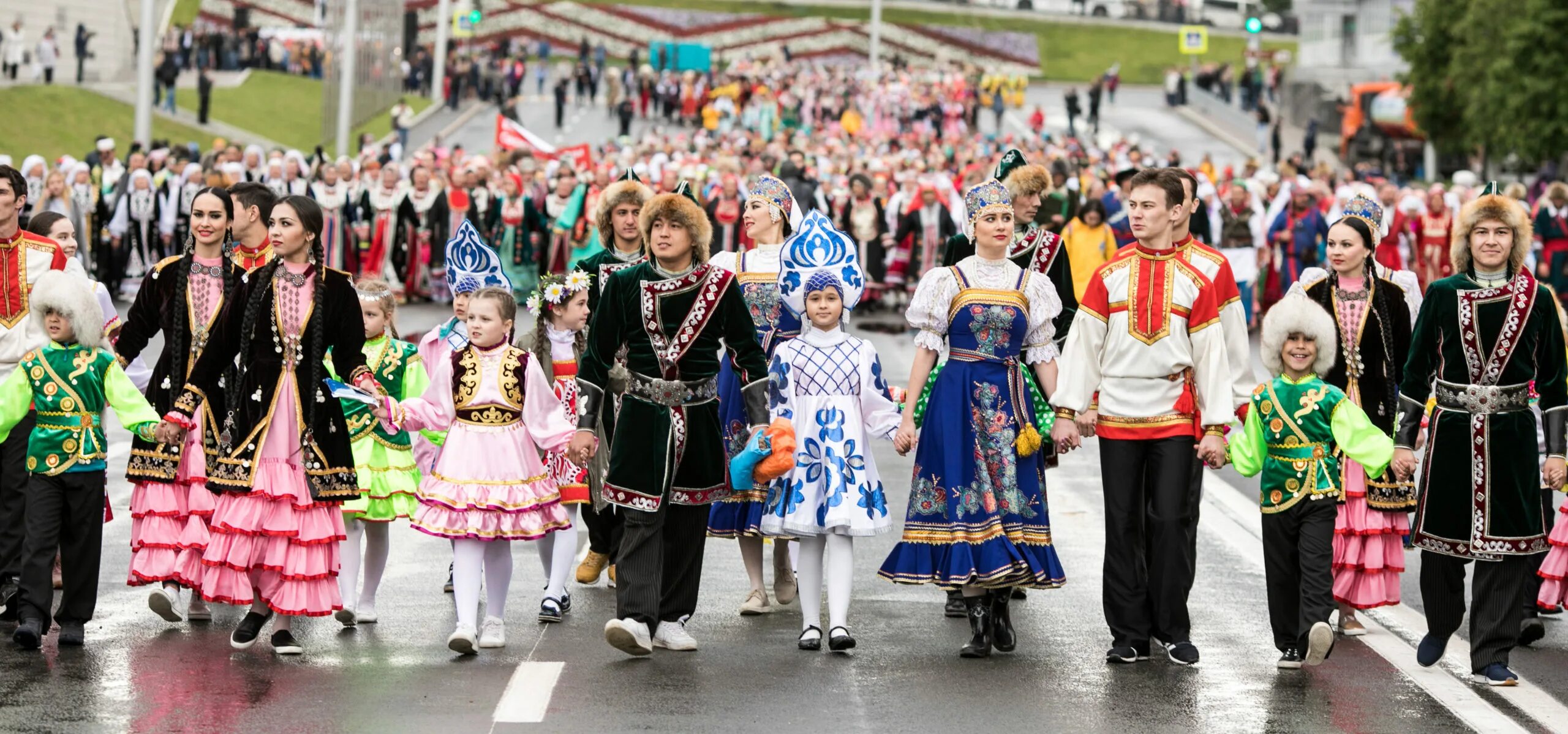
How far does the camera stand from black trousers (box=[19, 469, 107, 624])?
8523 millimetres

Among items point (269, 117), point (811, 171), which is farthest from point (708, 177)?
point (269, 117)

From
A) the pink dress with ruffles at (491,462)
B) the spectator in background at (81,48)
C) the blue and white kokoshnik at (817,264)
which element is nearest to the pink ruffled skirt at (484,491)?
the pink dress with ruffles at (491,462)

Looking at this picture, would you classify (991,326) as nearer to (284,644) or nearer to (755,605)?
(755,605)

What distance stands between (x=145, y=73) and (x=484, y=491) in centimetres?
2792

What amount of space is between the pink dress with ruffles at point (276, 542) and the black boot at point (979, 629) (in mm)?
2572

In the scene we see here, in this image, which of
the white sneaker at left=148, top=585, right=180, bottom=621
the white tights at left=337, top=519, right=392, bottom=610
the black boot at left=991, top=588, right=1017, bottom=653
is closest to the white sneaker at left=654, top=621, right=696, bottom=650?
the black boot at left=991, top=588, right=1017, bottom=653

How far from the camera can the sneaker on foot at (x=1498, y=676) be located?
8.28 metres

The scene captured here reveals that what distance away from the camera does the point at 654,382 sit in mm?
8547

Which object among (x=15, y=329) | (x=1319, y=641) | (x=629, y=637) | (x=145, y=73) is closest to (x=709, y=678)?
(x=629, y=637)

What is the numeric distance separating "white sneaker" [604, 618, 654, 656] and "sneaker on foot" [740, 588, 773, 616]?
1.21 m

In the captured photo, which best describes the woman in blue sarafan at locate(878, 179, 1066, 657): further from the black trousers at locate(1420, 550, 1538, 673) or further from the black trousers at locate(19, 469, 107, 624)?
the black trousers at locate(19, 469, 107, 624)

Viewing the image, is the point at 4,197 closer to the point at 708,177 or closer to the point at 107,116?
the point at 708,177

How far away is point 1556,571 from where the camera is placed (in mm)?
9117

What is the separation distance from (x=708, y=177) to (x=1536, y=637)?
2311cm
